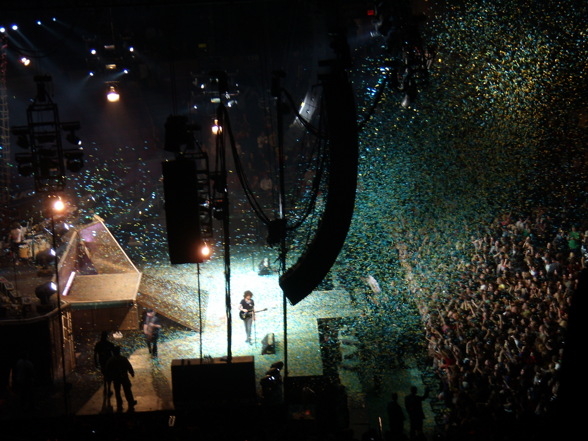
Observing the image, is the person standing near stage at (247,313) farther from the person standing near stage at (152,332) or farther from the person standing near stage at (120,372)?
the person standing near stage at (120,372)

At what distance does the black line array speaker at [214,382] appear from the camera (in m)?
7.31

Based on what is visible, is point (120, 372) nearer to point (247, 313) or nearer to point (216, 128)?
point (247, 313)

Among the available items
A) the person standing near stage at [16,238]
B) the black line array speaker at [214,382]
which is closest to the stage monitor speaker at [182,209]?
the black line array speaker at [214,382]

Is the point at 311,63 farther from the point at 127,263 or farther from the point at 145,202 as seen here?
the point at 127,263

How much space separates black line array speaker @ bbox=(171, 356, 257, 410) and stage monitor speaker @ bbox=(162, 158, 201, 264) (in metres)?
1.61

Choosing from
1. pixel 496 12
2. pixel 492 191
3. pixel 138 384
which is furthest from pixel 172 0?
pixel 496 12

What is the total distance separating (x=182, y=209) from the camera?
6449mm

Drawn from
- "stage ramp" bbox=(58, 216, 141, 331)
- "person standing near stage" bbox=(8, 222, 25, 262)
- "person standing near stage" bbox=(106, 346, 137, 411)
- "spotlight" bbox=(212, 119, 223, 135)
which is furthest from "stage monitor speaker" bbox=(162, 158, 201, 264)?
"person standing near stage" bbox=(8, 222, 25, 262)

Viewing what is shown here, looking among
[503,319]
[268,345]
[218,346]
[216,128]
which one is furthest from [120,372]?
[216,128]

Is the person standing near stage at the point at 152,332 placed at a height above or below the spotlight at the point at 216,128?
below

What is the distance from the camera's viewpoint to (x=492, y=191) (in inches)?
501

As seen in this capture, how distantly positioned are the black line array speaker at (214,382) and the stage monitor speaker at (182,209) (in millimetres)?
1613

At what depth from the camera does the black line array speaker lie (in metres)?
7.31

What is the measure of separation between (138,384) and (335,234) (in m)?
4.96
